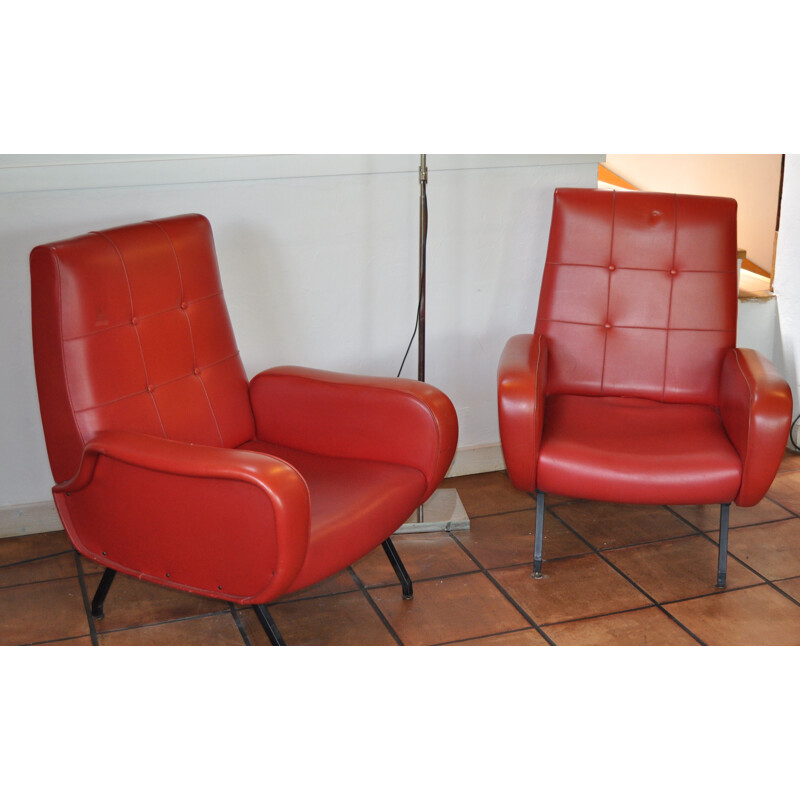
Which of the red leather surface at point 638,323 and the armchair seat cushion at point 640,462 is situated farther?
the red leather surface at point 638,323

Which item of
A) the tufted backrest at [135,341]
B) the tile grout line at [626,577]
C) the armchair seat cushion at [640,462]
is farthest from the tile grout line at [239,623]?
the tile grout line at [626,577]

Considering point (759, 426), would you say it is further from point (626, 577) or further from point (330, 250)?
point (330, 250)

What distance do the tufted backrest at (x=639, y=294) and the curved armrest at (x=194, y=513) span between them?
4.04ft

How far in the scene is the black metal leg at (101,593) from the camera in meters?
2.20

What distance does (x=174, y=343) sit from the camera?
213 centimetres

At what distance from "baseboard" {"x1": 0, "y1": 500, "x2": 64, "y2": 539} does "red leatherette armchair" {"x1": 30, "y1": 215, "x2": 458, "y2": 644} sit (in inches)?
22.6

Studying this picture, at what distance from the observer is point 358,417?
2215 mm

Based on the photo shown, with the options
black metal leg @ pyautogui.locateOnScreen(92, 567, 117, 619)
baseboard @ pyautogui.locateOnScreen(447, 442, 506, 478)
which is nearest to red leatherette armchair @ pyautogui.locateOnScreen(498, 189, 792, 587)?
baseboard @ pyautogui.locateOnScreen(447, 442, 506, 478)

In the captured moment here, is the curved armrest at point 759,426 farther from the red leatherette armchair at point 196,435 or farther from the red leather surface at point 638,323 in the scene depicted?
the red leatherette armchair at point 196,435

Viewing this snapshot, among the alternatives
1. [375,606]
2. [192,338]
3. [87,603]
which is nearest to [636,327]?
[375,606]
